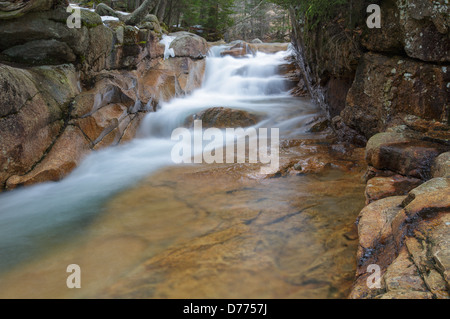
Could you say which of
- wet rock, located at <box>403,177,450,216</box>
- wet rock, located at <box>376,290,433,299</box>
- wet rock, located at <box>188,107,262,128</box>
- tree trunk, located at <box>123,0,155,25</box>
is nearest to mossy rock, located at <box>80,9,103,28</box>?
tree trunk, located at <box>123,0,155,25</box>

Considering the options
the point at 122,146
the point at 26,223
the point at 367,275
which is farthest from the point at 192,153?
the point at 367,275

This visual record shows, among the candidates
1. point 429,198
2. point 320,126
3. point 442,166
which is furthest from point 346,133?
point 429,198

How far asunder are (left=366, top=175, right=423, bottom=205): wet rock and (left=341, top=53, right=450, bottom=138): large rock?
1602 millimetres

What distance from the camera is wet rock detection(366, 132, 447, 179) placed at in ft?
12.8

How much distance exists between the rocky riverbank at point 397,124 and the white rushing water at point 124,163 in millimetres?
2487

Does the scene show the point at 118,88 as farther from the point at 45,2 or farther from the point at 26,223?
the point at 26,223

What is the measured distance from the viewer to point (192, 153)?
7398 mm

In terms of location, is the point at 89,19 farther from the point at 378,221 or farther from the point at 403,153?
the point at 378,221

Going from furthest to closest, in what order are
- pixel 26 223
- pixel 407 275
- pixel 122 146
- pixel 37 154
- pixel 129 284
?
1. pixel 122 146
2. pixel 37 154
3. pixel 26 223
4. pixel 129 284
5. pixel 407 275

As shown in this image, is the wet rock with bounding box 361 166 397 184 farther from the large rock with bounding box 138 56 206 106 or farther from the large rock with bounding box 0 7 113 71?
the large rock with bounding box 0 7 113 71

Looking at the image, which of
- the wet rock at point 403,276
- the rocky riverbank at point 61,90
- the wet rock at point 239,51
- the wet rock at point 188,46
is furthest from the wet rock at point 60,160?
the wet rock at point 239,51

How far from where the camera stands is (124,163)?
6953 mm
